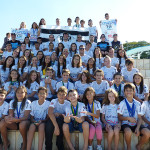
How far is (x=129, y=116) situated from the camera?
3758mm

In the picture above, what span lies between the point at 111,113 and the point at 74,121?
0.84m

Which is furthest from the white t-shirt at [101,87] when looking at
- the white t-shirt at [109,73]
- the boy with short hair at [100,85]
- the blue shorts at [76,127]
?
the blue shorts at [76,127]

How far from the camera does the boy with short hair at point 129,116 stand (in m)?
3.49

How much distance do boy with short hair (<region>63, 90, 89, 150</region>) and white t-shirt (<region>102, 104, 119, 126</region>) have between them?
0.55 metres

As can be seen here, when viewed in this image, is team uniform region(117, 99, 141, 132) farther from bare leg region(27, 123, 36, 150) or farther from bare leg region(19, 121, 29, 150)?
bare leg region(19, 121, 29, 150)

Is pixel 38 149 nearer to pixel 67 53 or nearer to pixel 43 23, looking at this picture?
pixel 67 53

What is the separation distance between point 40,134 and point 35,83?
193 cm

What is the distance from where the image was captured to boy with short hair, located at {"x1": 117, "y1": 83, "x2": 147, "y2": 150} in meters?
3.49

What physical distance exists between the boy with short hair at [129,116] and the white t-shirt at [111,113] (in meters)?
0.09

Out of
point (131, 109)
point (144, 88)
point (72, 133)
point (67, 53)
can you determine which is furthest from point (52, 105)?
point (67, 53)

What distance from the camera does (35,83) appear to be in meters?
5.12

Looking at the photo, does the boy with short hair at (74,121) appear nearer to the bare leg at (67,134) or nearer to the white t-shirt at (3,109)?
the bare leg at (67,134)

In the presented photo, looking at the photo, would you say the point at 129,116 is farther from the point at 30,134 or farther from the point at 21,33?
the point at 21,33

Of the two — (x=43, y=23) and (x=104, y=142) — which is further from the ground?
(x=43, y=23)
